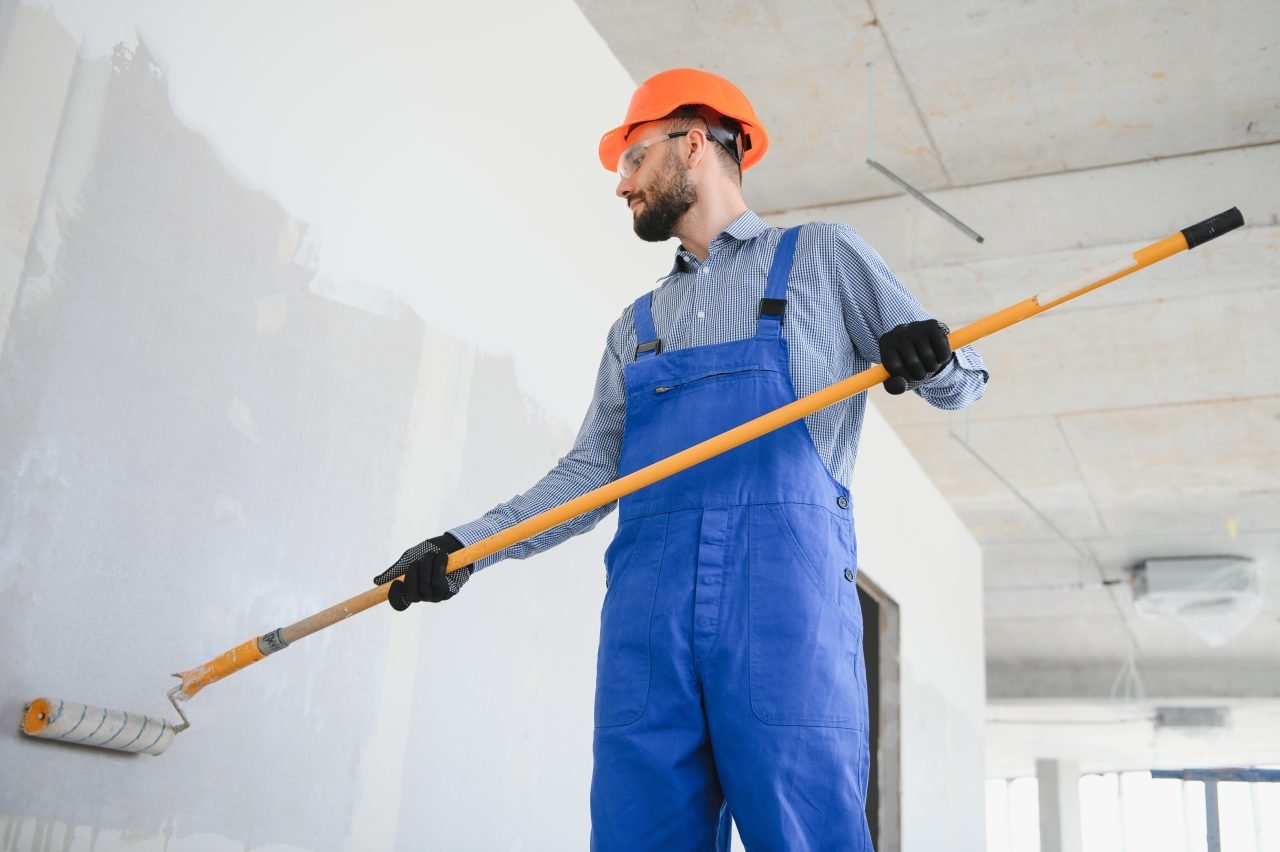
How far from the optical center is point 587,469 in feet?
6.13

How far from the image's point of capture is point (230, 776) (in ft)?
5.80

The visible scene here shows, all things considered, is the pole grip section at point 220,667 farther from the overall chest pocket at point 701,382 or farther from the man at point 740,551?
the overall chest pocket at point 701,382

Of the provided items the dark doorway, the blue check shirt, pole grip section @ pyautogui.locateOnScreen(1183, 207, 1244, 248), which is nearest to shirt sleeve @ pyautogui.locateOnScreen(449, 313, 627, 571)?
the blue check shirt

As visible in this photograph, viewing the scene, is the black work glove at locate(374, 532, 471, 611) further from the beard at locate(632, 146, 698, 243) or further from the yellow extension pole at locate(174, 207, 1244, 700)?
the beard at locate(632, 146, 698, 243)

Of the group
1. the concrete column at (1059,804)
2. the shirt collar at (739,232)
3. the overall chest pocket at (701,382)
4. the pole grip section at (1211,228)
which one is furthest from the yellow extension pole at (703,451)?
the concrete column at (1059,804)

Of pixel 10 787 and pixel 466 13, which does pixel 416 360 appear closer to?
pixel 466 13

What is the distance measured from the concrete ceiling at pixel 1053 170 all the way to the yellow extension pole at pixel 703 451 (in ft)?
8.78

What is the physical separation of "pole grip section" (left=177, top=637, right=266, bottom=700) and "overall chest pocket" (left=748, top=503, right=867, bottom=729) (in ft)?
2.14

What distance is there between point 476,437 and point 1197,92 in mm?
3216

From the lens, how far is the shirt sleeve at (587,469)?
177 centimetres

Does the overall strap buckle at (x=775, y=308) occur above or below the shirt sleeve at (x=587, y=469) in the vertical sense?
above

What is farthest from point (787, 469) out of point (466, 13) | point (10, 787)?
point (466, 13)

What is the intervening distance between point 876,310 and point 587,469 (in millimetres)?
480

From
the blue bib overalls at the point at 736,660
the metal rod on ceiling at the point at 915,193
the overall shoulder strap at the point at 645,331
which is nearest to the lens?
the blue bib overalls at the point at 736,660
